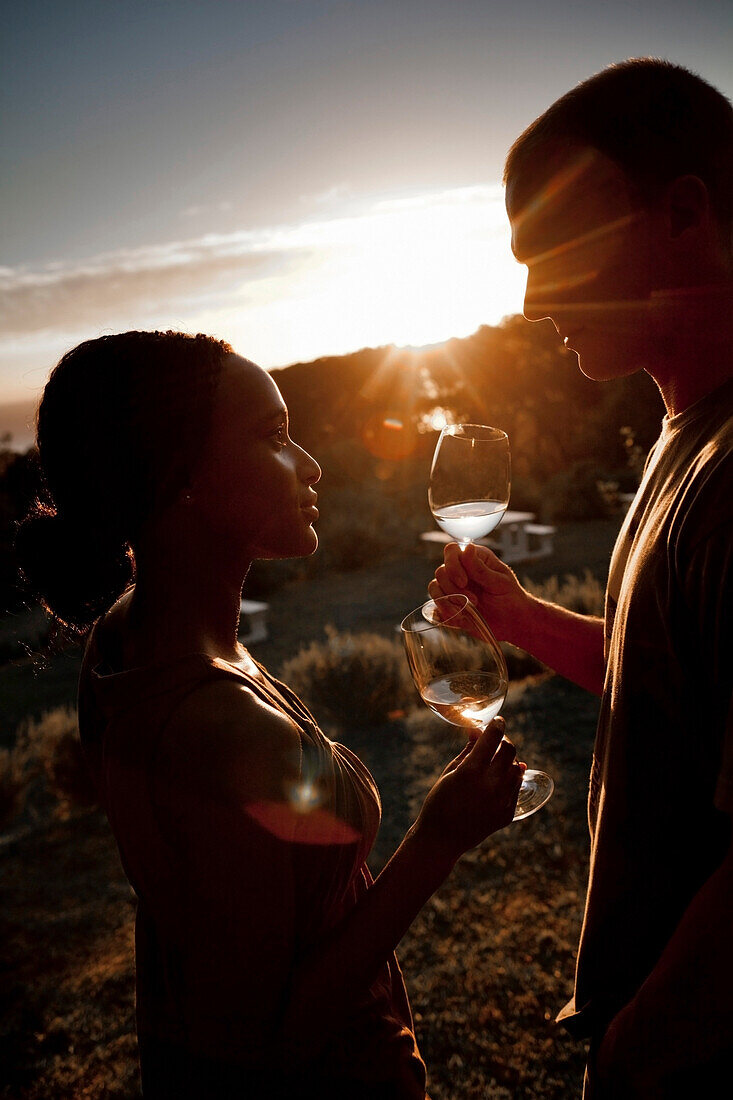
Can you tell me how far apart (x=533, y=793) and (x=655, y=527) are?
3.84 ft

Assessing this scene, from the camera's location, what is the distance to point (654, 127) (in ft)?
4.91

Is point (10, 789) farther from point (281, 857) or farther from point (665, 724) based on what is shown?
point (665, 724)

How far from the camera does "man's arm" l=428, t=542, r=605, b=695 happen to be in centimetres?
226

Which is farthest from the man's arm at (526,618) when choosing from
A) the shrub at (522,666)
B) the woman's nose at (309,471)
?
the shrub at (522,666)

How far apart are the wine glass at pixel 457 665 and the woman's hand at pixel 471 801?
182 millimetres

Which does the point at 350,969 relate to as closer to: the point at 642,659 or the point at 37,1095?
the point at 642,659

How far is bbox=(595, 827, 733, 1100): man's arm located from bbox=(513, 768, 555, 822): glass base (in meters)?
0.81

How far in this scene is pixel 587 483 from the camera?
17.4m

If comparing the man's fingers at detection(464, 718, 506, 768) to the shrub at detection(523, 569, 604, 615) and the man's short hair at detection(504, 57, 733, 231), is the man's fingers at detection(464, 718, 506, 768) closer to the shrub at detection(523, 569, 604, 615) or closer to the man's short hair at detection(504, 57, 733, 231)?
the man's short hair at detection(504, 57, 733, 231)

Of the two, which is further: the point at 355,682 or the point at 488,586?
the point at 355,682

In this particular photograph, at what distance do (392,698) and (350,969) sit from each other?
550 centimetres

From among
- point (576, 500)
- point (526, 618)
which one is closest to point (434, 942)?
point (526, 618)

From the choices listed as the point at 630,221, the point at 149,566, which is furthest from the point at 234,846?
the point at 630,221

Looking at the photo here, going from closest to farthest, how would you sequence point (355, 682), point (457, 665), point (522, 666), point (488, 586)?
point (457, 665) < point (488, 586) < point (355, 682) < point (522, 666)
